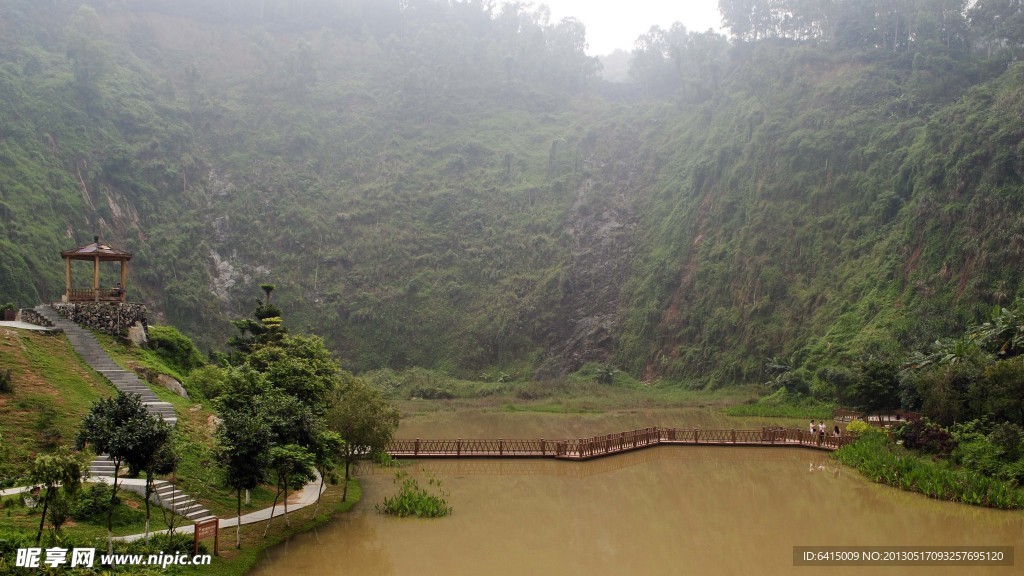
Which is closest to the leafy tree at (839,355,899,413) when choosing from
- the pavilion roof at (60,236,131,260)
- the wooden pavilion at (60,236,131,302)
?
the wooden pavilion at (60,236,131,302)

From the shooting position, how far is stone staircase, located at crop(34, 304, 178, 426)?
21703 millimetres

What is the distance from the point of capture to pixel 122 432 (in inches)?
543

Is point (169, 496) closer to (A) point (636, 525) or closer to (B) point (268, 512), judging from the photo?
(B) point (268, 512)

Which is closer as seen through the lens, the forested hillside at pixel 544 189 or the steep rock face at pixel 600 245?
the forested hillside at pixel 544 189

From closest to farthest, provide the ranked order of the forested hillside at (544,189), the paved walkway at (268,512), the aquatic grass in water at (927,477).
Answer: the paved walkway at (268,512) → the aquatic grass in water at (927,477) → the forested hillside at (544,189)

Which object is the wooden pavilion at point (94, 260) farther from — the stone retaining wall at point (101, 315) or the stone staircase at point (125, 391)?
the stone staircase at point (125, 391)

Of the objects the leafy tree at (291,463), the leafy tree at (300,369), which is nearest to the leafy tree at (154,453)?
the leafy tree at (291,463)

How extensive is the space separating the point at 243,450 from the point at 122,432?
8.36ft

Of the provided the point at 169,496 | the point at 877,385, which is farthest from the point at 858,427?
the point at 169,496

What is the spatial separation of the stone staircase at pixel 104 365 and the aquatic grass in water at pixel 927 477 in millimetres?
23735

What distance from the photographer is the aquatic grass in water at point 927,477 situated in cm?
2139

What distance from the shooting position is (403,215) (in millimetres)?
69312

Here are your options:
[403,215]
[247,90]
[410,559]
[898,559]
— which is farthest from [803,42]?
[410,559]

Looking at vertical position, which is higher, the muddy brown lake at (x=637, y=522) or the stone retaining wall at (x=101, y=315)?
the stone retaining wall at (x=101, y=315)
